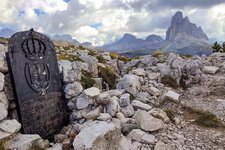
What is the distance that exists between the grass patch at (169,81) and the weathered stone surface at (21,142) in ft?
33.9

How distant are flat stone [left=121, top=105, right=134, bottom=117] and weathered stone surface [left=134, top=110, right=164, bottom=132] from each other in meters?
0.64

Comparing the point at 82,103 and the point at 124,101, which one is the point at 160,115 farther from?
the point at 82,103

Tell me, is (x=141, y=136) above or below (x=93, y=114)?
below

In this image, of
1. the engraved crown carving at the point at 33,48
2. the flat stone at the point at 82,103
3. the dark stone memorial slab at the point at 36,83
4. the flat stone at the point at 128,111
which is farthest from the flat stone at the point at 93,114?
the engraved crown carving at the point at 33,48

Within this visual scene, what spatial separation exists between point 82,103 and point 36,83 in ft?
7.54

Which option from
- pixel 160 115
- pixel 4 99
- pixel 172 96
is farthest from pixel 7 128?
pixel 172 96

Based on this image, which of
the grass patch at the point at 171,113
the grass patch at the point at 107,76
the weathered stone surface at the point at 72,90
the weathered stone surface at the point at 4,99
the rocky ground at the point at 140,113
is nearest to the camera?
the rocky ground at the point at 140,113

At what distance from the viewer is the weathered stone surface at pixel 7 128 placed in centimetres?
1059

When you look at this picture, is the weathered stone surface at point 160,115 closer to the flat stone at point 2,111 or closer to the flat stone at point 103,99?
the flat stone at point 103,99

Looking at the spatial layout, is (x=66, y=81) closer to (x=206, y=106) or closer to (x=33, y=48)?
(x=33, y=48)

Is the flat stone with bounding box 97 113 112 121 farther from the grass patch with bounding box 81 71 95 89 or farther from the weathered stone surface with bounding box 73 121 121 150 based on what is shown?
the grass patch with bounding box 81 71 95 89

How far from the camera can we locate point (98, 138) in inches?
394

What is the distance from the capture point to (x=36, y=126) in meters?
13.0

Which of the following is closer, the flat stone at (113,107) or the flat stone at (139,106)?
the flat stone at (113,107)
